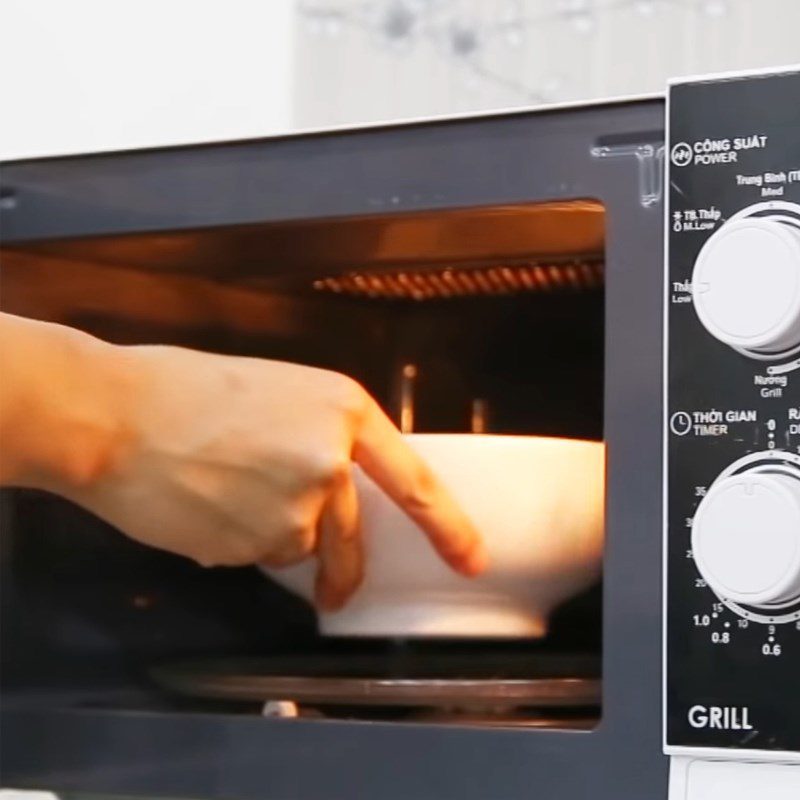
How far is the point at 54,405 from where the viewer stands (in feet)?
2.57

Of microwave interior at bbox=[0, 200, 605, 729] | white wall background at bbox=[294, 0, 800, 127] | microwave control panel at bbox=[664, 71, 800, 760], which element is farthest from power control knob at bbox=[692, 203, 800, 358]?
white wall background at bbox=[294, 0, 800, 127]

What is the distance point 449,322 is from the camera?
943 millimetres

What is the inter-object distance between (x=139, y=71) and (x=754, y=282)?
0.60 metres

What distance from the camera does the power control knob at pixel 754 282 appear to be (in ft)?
2.12

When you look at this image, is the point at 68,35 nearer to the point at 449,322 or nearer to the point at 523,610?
the point at 449,322

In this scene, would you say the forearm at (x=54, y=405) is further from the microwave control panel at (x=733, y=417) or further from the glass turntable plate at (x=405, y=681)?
the microwave control panel at (x=733, y=417)

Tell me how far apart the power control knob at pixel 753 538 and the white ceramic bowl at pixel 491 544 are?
0.12 metres

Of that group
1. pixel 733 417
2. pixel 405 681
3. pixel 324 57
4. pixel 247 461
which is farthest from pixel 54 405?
pixel 324 57

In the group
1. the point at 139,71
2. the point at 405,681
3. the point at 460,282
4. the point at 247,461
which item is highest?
the point at 139,71

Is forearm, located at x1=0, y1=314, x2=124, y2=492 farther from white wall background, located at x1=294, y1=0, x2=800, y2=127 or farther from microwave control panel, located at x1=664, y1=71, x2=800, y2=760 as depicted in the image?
white wall background, located at x1=294, y1=0, x2=800, y2=127

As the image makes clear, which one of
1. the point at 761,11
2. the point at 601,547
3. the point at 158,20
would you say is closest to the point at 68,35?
the point at 158,20

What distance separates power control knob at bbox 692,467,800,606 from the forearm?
11.8 inches

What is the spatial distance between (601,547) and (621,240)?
136 mm

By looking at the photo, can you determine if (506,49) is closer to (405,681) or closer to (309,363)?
(309,363)
